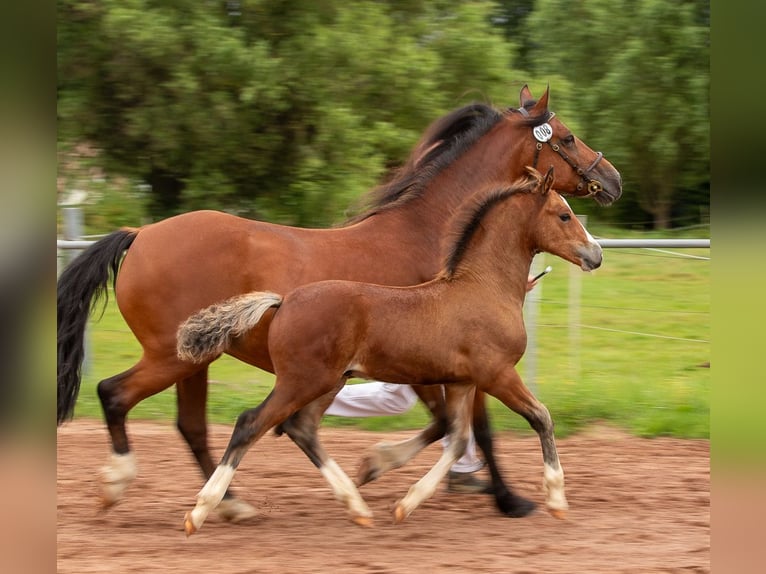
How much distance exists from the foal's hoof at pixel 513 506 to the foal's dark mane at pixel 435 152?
158cm

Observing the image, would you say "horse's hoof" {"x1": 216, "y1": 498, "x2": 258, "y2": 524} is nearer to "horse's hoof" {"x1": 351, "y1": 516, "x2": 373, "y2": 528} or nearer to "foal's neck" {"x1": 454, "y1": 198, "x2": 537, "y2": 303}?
"horse's hoof" {"x1": 351, "y1": 516, "x2": 373, "y2": 528}

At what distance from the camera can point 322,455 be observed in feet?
14.0

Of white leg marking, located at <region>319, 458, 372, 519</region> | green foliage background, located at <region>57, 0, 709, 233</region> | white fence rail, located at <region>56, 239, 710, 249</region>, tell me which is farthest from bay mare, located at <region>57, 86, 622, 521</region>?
green foliage background, located at <region>57, 0, 709, 233</region>

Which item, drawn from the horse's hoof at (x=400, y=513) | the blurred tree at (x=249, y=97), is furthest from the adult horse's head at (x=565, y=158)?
the blurred tree at (x=249, y=97)

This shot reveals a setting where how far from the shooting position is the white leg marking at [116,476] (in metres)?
4.42

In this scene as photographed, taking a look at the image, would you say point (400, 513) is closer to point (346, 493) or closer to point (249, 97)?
point (346, 493)

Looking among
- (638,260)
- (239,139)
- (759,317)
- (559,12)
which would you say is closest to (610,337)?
(638,260)

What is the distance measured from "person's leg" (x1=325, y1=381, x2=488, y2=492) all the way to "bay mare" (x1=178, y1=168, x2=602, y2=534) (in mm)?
894

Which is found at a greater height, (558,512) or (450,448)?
(450,448)

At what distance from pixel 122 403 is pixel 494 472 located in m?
1.85

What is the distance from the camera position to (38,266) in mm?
1187

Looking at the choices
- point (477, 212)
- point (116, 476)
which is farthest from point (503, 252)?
point (116, 476)

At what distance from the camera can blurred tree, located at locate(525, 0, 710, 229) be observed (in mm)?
15305

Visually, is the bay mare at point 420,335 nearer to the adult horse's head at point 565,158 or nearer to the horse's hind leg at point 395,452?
the horse's hind leg at point 395,452
